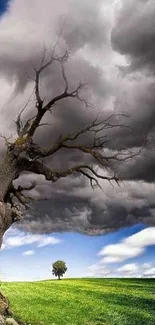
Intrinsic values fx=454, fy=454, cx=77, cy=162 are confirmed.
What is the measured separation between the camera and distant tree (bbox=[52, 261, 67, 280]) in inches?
5074

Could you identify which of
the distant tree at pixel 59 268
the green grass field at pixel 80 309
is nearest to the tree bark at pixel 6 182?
the green grass field at pixel 80 309

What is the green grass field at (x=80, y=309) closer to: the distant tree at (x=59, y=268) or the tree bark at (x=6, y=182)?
the tree bark at (x=6, y=182)

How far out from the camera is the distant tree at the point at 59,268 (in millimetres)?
128875

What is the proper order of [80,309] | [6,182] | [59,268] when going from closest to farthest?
[6,182] < [80,309] < [59,268]

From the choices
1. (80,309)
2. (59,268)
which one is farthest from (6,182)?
(59,268)

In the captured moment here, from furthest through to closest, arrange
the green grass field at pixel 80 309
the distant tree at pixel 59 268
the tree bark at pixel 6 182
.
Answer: the distant tree at pixel 59 268, the green grass field at pixel 80 309, the tree bark at pixel 6 182

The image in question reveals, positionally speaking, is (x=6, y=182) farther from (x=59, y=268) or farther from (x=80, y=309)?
(x=59, y=268)

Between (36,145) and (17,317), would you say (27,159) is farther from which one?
(17,317)

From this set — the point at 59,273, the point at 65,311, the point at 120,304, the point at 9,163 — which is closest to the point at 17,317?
the point at 65,311

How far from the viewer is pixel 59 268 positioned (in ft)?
424

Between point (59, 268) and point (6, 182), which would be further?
point (59, 268)

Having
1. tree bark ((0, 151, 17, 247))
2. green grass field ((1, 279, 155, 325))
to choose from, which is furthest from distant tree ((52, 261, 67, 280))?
tree bark ((0, 151, 17, 247))

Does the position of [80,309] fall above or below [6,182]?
below

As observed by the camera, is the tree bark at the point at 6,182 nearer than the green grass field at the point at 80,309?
Yes
